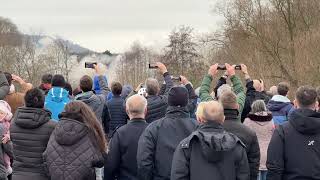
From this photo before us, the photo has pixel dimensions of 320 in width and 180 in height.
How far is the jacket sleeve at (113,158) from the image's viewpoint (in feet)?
21.5

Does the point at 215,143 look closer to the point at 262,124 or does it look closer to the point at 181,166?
the point at 181,166

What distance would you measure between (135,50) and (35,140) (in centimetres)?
5791

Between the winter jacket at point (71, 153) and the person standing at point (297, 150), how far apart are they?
6.19 feet

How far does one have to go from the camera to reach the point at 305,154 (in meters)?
6.03

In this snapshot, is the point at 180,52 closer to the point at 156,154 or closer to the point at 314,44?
the point at 314,44

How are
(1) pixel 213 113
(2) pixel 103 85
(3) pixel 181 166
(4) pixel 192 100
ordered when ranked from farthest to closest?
(2) pixel 103 85 < (4) pixel 192 100 < (1) pixel 213 113 < (3) pixel 181 166

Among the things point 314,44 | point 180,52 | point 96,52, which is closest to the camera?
point 314,44

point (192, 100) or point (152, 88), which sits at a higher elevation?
point (152, 88)

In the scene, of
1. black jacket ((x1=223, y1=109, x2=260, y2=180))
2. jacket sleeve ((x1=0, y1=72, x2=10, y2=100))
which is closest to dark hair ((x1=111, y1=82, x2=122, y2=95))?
jacket sleeve ((x1=0, y1=72, x2=10, y2=100))

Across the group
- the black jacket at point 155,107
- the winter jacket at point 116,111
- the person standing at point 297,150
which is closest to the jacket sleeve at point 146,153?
the person standing at point 297,150

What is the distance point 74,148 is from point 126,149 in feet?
2.25

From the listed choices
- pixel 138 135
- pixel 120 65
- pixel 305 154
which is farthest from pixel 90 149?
pixel 120 65

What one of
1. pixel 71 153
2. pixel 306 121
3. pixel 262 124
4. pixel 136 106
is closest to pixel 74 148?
pixel 71 153

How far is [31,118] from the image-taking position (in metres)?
6.53
